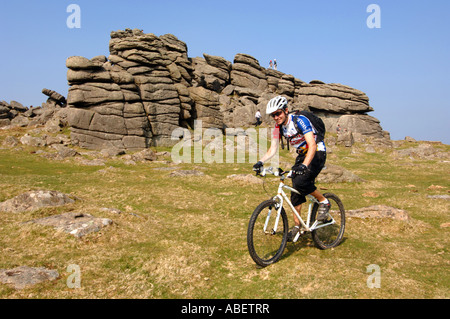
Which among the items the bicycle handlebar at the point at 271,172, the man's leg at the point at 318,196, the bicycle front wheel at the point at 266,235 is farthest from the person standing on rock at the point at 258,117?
the bicycle handlebar at the point at 271,172

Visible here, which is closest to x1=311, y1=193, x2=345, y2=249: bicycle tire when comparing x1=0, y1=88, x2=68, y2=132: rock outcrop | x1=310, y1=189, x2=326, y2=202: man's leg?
x1=310, y1=189, x2=326, y2=202: man's leg

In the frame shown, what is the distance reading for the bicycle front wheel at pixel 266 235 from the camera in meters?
8.57

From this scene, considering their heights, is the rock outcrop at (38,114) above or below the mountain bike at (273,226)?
above

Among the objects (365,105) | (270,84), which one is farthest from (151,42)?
(365,105)

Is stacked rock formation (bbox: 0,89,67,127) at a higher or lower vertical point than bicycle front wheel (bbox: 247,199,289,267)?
higher

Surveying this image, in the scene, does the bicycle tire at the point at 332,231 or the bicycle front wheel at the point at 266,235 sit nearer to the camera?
the bicycle front wheel at the point at 266,235

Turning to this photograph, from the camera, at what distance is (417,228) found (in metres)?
13.4

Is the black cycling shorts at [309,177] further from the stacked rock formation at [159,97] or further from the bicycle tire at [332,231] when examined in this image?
the stacked rock formation at [159,97]

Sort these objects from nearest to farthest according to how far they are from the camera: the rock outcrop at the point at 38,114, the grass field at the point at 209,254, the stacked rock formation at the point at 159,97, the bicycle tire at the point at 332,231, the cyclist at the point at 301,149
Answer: the grass field at the point at 209,254 < the cyclist at the point at 301,149 < the bicycle tire at the point at 332,231 < the stacked rock formation at the point at 159,97 < the rock outcrop at the point at 38,114

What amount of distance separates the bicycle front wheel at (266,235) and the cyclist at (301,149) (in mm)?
444

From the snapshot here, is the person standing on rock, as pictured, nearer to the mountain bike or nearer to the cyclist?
the mountain bike

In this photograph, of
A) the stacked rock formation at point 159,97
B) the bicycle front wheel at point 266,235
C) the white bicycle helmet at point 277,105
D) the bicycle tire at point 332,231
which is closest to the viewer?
the bicycle front wheel at point 266,235

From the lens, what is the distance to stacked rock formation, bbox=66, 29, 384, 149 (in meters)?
47.7
